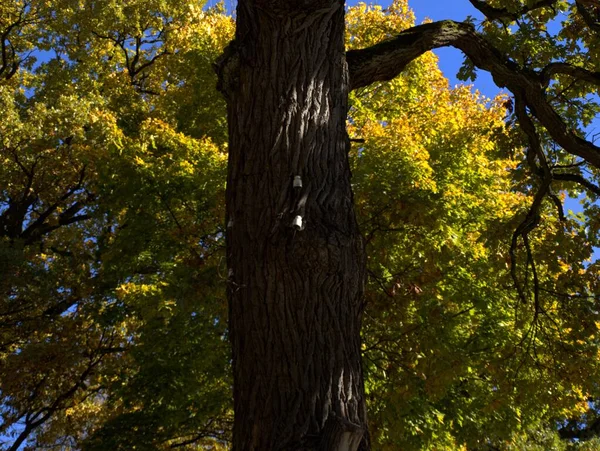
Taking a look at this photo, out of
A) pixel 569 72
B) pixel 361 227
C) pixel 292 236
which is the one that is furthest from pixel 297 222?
pixel 361 227

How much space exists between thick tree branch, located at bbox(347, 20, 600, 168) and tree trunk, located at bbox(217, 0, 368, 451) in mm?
393

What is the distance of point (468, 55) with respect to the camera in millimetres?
4801

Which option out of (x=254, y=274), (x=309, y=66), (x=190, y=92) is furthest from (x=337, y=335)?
(x=190, y=92)

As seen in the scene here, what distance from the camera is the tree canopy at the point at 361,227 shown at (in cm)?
707

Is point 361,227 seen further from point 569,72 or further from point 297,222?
point 297,222

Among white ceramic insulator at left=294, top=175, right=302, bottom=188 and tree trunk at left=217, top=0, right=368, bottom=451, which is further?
white ceramic insulator at left=294, top=175, right=302, bottom=188

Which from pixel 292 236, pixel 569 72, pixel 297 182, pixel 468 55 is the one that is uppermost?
pixel 569 72

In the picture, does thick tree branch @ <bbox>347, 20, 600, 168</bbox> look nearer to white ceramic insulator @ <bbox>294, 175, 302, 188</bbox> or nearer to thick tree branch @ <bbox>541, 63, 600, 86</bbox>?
thick tree branch @ <bbox>541, 63, 600, 86</bbox>

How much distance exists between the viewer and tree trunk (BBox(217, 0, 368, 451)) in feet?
9.43


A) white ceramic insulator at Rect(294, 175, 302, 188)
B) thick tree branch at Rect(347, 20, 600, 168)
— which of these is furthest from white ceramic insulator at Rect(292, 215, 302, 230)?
thick tree branch at Rect(347, 20, 600, 168)

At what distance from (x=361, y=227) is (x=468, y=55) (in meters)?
3.97

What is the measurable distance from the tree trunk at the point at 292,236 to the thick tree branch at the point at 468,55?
0.39 meters

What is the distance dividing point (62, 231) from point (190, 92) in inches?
186

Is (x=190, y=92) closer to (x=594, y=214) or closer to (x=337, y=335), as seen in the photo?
(x=594, y=214)
